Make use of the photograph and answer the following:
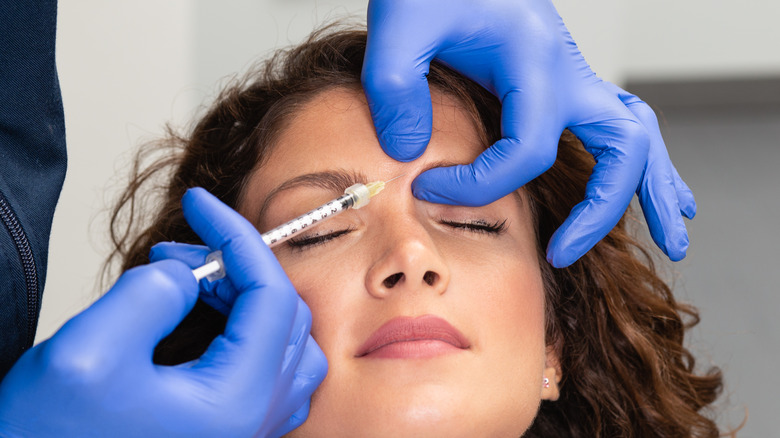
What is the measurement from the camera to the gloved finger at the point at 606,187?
4.10ft

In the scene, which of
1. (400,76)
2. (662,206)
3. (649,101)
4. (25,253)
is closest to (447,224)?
(400,76)

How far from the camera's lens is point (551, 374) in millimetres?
1502

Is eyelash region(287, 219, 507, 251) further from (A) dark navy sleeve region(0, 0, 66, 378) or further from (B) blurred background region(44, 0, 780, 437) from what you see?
(B) blurred background region(44, 0, 780, 437)

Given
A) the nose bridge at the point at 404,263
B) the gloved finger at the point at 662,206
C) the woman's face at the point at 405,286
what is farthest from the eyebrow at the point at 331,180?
the gloved finger at the point at 662,206

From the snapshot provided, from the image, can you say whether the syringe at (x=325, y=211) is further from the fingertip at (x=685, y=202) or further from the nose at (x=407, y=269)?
the fingertip at (x=685, y=202)

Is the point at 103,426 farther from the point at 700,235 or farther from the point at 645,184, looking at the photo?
the point at 700,235

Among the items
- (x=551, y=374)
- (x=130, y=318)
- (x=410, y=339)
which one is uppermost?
(x=130, y=318)

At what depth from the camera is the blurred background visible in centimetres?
221

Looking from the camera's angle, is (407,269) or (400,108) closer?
(407,269)

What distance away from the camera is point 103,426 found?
2.78 ft

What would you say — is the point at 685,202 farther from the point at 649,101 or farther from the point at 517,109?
the point at 649,101

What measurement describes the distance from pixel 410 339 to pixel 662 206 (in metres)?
0.57

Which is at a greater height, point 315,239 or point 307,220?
point 307,220

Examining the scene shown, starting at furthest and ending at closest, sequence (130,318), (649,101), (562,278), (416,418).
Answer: (649,101) < (562,278) < (416,418) < (130,318)
